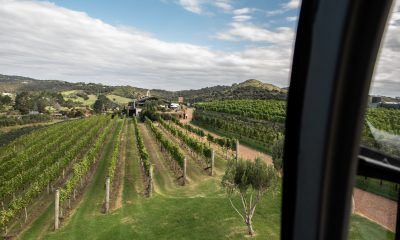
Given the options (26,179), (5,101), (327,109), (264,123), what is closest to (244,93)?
(264,123)

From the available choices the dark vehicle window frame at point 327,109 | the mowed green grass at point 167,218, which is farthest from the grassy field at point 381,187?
the mowed green grass at point 167,218

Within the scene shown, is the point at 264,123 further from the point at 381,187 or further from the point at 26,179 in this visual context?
the point at 381,187

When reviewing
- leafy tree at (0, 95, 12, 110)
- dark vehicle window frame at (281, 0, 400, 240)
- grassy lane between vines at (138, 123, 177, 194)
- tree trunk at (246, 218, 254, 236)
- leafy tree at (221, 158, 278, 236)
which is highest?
dark vehicle window frame at (281, 0, 400, 240)

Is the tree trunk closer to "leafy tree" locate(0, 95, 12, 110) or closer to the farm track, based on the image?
the farm track

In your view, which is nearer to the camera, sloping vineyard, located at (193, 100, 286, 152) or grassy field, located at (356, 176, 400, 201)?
grassy field, located at (356, 176, 400, 201)

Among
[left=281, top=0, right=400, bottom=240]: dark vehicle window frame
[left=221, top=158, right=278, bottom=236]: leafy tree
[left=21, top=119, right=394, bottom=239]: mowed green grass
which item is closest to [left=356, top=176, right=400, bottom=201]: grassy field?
[left=281, top=0, right=400, bottom=240]: dark vehicle window frame

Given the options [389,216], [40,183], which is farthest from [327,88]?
[40,183]
